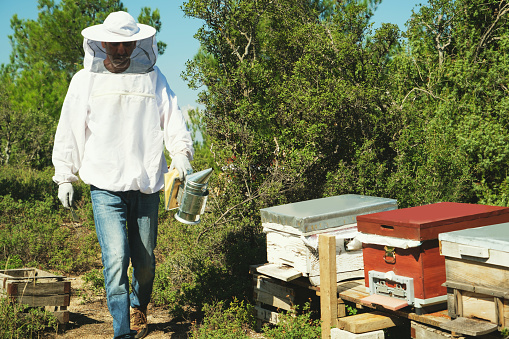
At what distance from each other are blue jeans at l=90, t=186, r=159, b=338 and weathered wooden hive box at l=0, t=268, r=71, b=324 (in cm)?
74

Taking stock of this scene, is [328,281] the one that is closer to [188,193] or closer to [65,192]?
[188,193]

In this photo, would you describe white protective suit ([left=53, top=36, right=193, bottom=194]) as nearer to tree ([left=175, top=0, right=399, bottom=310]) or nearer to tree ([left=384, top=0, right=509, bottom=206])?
tree ([left=175, top=0, right=399, bottom=310])

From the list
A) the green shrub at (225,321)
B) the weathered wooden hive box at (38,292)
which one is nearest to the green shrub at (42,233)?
the weathered wooden hive box at (38,292)

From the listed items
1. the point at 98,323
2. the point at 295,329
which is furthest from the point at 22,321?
the point at 295,329

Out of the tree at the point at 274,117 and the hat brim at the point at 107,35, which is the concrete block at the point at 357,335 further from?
the hat brim at the point at 107,35

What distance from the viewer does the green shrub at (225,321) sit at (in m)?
3.62

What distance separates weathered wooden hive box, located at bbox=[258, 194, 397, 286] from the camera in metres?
3.58

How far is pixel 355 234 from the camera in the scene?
3.62 m

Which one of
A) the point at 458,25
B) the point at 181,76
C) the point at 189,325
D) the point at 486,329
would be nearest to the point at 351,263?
the point at 486,329

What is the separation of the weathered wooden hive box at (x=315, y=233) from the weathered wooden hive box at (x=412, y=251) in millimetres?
334

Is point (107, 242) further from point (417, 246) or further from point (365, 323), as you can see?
point (417, 246)

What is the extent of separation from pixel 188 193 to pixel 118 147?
56cm

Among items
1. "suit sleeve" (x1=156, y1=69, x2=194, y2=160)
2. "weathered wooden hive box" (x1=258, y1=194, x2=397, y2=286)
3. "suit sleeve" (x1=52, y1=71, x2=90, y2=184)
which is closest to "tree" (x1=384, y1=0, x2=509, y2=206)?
"weathered wooden hive box" (x1=258, y1=194, x2=397, y2=286)

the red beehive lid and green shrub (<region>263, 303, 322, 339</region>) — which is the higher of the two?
the red beehive lid
